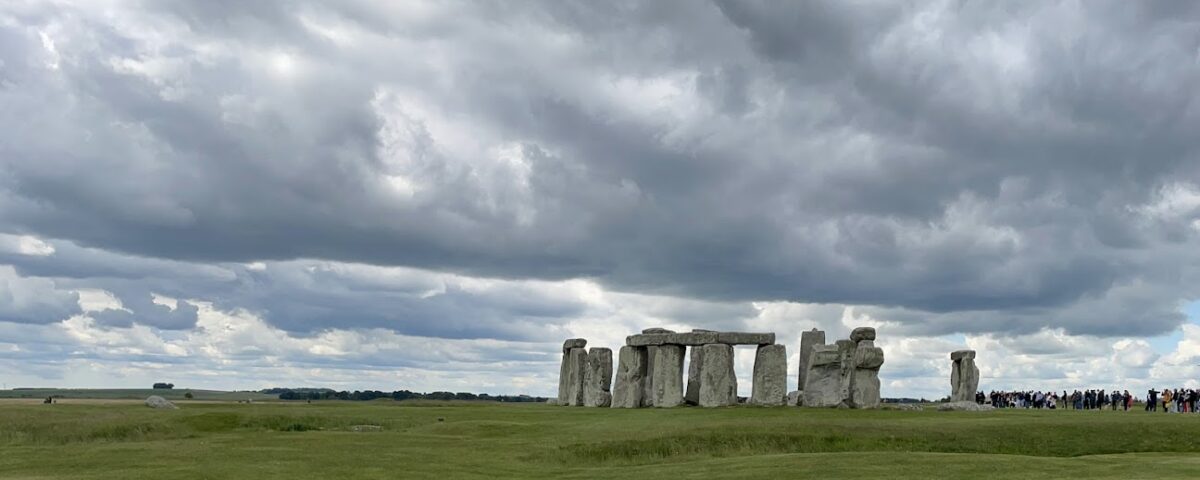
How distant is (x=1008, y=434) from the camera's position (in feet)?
121

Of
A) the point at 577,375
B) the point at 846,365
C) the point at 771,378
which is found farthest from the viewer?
the point at 577,375

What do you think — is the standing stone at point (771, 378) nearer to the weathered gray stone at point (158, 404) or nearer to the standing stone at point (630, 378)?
the standing stone at point (630, 378)

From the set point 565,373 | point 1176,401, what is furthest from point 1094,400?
point 565,373

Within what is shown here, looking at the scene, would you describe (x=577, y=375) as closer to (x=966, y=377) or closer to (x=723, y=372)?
(x=723, y=372)

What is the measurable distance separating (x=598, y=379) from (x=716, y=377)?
8.86 meters

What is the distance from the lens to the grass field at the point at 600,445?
28.4m

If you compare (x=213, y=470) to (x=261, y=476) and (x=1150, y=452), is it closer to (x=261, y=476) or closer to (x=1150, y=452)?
(x=261, y=476)

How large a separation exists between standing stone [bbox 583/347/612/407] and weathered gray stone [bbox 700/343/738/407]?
766cm

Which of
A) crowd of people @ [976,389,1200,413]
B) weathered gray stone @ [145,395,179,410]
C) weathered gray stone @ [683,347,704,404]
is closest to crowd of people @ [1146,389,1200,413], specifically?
crowd of people @ [976,389,1200,413]

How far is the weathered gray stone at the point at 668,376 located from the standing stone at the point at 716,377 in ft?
5.58

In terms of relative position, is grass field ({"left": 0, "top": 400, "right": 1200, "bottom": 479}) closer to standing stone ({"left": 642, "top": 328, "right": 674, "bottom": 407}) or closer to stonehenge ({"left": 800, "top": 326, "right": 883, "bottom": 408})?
stonehenge ({"left": 800, "top": 326, "right": 883, "bottom": 408})

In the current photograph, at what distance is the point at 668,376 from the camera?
182 feet

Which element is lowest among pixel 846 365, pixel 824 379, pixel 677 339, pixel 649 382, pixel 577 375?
pixel 649 382

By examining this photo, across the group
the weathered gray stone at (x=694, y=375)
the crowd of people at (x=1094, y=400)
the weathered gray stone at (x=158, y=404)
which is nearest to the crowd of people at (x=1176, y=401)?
the crowd of people at (x=1094, y=400)
